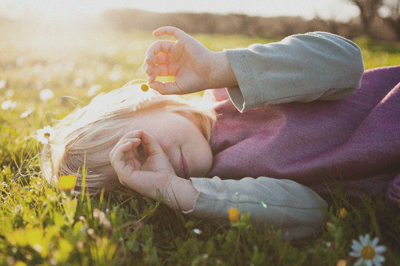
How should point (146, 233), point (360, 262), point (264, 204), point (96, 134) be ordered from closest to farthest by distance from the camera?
1. point (360, 262)
2. point (146, 233)
3. point (264, 204)
4. point (96, 134)

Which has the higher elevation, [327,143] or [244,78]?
[244,78]

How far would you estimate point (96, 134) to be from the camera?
1.76 m

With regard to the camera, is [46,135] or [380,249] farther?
[46,135]

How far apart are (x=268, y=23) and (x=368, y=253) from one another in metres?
18.9

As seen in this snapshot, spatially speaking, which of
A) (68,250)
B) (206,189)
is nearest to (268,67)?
(206,189)

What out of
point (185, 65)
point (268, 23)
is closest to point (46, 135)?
point (185, 65)

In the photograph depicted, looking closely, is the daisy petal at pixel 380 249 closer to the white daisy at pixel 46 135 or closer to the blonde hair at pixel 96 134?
the blonde hair at pixel 96 134

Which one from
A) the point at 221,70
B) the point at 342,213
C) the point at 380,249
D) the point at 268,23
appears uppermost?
the point at 221,70

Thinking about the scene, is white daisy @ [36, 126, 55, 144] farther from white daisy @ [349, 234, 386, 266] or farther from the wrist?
white daisy @ [349, 234, 386, 266]

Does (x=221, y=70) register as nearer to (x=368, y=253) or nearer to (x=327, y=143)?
(x=327, y=143)

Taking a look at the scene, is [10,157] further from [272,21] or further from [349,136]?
[272,21]

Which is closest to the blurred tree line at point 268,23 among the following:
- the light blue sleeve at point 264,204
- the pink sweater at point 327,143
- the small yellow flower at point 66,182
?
the pink sweater at point 327,143

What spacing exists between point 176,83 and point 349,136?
39.4 inches

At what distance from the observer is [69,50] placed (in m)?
7.68
